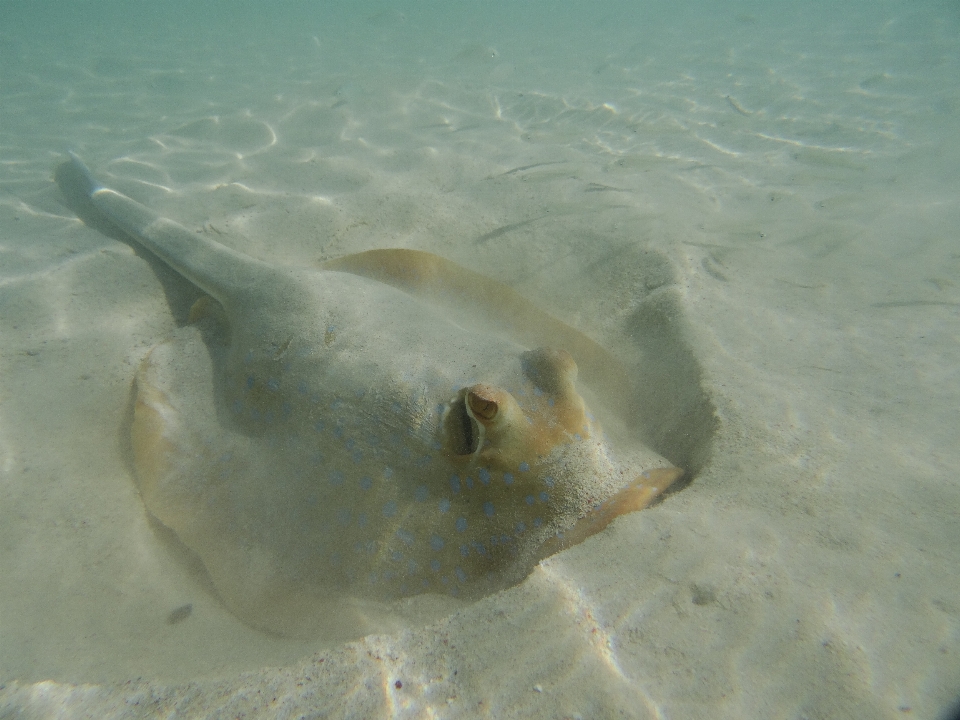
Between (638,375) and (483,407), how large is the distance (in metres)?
1.85

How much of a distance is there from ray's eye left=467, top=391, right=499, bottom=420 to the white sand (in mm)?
757

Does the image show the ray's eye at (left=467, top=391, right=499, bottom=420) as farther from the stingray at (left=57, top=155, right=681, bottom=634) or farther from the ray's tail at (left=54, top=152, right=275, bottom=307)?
the ray's tail at (left=54, top=152, right=275, bottom=307)

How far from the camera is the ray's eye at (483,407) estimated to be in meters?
2.17

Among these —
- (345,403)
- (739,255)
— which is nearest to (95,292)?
(345,403)

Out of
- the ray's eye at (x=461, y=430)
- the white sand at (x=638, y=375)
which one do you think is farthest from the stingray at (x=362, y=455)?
the white sand at (x=638, y=375)

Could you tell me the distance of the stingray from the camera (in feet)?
7.25

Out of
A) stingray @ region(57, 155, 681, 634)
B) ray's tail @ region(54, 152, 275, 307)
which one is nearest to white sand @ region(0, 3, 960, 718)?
stingray @ region(57, 155, 681, 634)

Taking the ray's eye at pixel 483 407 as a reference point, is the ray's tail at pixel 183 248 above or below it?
below

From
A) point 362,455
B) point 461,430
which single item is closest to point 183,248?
point 362,455

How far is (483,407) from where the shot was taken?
7.15 ft

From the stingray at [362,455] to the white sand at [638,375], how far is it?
0.20m

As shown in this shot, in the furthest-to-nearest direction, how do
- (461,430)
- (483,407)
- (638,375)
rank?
(638,375) → (461,430) → (483,407)

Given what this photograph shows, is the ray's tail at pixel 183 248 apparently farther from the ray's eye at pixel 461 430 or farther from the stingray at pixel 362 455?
the ray's eye at pixel 461 430

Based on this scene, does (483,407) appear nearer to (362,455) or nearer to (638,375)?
(362,455)
